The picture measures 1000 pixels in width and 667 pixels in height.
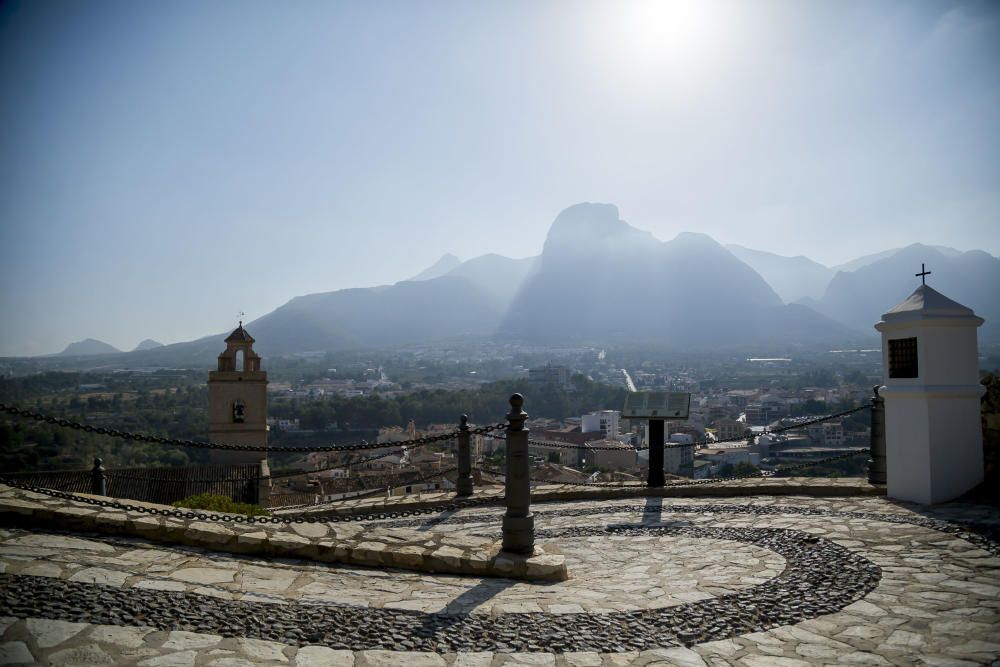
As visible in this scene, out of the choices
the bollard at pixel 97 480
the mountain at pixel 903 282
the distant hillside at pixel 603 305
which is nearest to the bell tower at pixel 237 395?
the bollard at pixel 97 480

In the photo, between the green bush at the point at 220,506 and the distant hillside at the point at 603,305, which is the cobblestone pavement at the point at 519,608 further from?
the distant hillside at the point at 603,305

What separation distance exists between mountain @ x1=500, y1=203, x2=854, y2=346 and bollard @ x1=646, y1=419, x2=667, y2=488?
94.6 meters

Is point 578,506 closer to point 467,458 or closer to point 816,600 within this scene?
point 467,458

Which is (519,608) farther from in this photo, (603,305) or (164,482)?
(603,305)

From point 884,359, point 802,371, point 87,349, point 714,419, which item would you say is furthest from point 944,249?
point 87,349

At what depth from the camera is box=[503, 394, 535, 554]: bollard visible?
4.87 metres

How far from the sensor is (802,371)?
186ft

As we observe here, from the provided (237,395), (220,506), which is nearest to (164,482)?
(237,395)

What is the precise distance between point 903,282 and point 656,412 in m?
110

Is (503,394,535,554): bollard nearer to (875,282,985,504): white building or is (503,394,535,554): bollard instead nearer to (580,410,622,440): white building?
(875,282,985,504): white building

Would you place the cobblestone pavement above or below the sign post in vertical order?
below

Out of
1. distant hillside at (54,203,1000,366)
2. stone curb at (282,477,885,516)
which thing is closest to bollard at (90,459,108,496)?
stone curb at (282,477,885,516)

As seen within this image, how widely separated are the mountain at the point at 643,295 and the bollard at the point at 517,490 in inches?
3876

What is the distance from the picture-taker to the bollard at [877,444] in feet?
24.8
